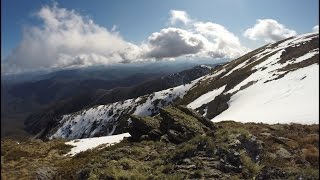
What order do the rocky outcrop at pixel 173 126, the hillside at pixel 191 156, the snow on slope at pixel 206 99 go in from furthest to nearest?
1. the snow on slope at pixel 206 99
2. the rocky outcrop at pixel 173 126
3. the hillside at pixel 191 156

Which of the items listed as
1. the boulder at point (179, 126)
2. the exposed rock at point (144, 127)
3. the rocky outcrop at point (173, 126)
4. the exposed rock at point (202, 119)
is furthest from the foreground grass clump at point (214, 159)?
the exposed rock at point (202, 119)

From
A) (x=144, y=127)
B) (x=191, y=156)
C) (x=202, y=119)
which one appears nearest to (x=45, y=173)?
(x=144, y=127)

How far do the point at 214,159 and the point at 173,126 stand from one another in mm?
7854

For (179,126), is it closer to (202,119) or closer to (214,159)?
(202,119)

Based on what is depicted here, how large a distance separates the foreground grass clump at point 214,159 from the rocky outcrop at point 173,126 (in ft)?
3.61

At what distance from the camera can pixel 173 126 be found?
25.5 meters

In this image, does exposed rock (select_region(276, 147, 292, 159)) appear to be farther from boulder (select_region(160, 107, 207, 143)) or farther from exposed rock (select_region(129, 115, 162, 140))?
exposed rock (select_region(129, 115, 162, 140))

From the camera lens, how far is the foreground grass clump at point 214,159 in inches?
645

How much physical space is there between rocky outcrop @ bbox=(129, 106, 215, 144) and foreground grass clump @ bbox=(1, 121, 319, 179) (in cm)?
110

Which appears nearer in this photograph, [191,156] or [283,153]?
[283,153]

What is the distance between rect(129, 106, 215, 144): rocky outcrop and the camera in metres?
24.2

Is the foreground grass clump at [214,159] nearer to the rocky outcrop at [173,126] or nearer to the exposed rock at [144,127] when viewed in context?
the rocky outcrop at [173,126]

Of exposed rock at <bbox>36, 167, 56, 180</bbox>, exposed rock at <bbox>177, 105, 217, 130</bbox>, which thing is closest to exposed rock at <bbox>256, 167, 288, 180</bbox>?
exposed rock at <bbox>177, 105, 217, 130</bbox>

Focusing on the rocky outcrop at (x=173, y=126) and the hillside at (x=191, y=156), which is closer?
the hillside at (x=191, y=156)
